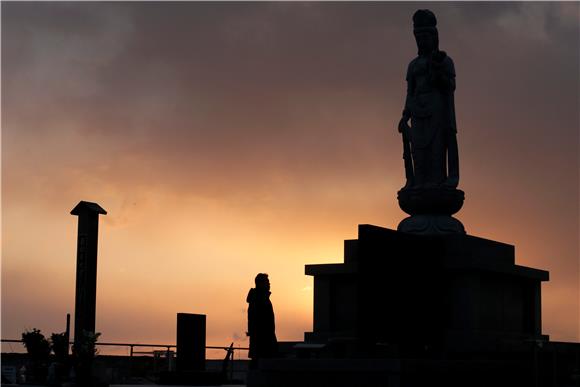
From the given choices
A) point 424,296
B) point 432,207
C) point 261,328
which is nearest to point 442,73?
point 432,207

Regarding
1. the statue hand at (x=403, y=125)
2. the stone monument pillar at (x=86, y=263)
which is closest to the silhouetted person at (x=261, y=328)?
the statue hand at (x=403, y=125)

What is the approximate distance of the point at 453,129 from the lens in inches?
904

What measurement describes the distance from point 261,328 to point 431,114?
5.23 m

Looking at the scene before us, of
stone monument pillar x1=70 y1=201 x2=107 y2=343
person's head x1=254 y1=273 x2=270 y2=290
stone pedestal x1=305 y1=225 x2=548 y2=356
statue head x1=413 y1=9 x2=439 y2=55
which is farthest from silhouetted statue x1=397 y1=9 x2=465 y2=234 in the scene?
stone monument pillar x1=70 y1=201 x2=107 y2=343

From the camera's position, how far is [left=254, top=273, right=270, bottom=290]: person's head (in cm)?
2177

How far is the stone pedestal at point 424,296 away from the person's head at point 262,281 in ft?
3.85

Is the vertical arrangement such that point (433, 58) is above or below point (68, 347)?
above

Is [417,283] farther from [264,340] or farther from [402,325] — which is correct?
[264,340]

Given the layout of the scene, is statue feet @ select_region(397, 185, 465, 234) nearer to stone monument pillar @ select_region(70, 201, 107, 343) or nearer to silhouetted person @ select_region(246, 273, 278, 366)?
silhouetted person @ select_region(246, 273, 278, 366)

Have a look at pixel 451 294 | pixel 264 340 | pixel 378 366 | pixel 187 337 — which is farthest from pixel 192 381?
pixel 378 366

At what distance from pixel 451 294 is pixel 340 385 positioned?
4229mm

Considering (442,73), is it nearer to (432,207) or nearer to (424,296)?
(432,207)

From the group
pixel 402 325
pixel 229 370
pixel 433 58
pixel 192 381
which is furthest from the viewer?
Answer: pixel 229 370

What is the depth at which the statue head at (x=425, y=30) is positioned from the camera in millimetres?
23078
